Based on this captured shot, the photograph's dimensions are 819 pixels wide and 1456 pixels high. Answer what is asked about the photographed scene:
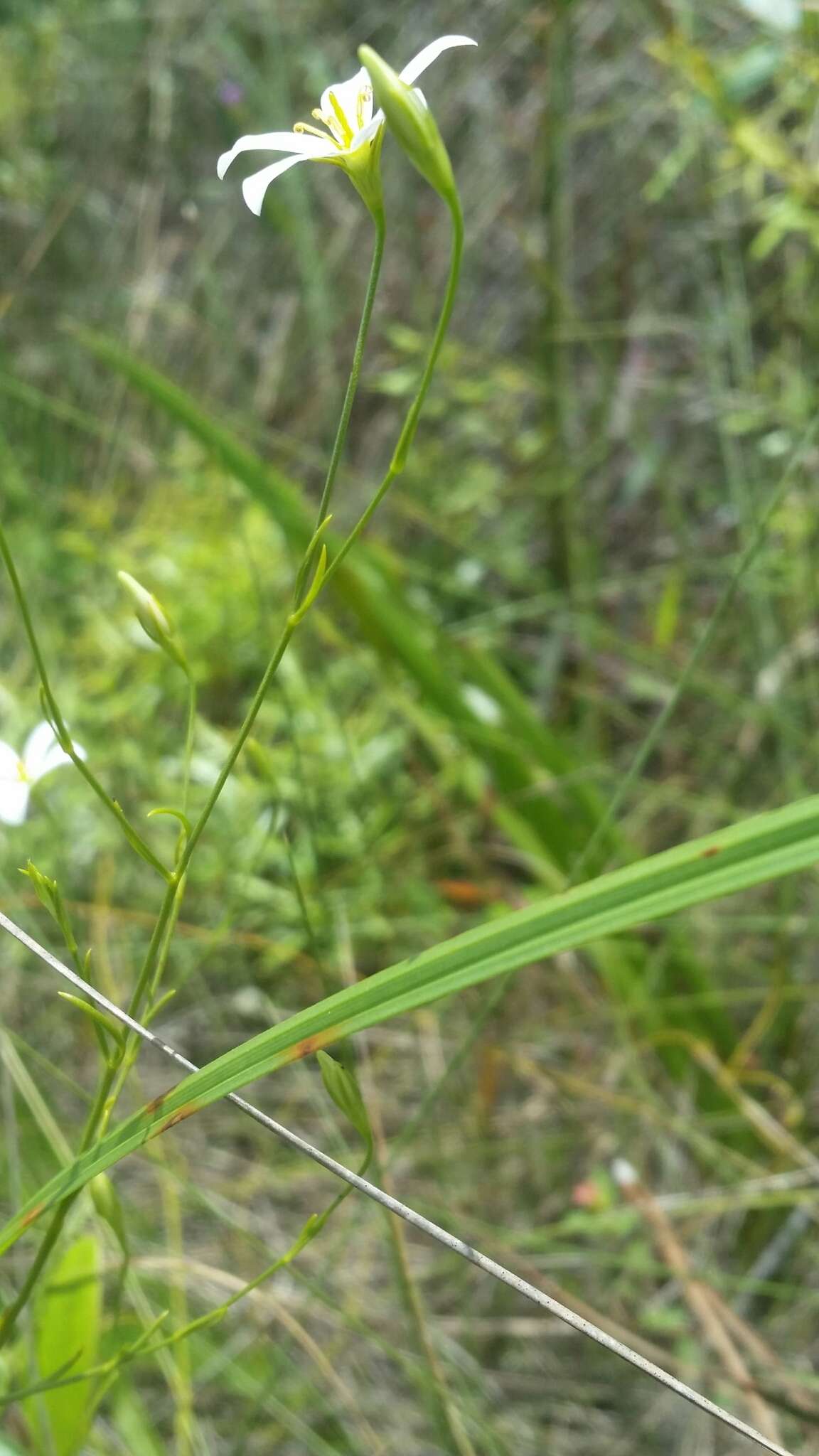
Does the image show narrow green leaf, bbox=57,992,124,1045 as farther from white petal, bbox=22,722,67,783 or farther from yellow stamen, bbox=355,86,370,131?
yellow stamen, bbox=355,86,370,131

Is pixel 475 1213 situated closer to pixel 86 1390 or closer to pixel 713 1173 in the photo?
pixel 713 1173

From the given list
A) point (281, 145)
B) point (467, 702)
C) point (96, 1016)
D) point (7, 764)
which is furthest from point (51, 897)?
point (467, 702)

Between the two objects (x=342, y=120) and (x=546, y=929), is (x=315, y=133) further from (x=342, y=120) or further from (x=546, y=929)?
(x=546, y=929)

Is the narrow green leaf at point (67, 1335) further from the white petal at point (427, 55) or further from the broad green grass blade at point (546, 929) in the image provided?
the white petal at point (427, 55)

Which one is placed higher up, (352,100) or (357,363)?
(352,100)

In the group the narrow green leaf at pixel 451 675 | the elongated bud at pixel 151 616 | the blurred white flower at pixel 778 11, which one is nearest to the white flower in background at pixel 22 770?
the elongated bud at pixel 151 616

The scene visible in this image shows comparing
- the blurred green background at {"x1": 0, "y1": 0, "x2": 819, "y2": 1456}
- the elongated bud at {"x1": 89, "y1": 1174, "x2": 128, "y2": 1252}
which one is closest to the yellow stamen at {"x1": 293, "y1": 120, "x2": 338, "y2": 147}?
the blurred green background at {"x1": 0, "y1": 0, "x2": 819, "y2": 1456}
